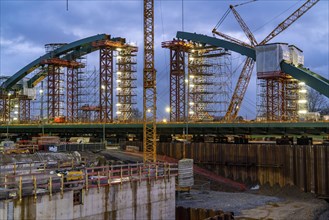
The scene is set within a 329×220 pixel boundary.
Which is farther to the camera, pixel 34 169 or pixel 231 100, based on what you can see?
pixel 231 100

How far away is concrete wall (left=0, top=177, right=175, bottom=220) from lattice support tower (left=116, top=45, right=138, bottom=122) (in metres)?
73.2

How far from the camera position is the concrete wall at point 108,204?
21.3 meters

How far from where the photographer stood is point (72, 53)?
109375 mm

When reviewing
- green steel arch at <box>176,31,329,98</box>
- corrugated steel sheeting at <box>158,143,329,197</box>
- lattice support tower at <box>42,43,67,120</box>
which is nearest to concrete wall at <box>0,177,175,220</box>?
corrugated steel sheeting at <box>158,143,329,197</box>

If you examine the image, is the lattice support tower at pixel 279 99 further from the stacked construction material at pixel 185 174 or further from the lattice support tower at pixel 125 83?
the stacked construction material at pixel 185 174

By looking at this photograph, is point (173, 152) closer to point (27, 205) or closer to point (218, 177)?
point (218, 177)

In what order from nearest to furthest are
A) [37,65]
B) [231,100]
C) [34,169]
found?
[34,169] → [231,100] → [37,65]

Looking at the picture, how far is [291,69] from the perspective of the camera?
75.8m

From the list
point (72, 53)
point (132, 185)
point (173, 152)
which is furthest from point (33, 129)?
point (132, 185)

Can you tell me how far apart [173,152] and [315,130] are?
1876 cm

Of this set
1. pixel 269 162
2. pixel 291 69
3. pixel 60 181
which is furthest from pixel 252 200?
pixel 291 69

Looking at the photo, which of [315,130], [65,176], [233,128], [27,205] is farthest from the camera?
[233,128]

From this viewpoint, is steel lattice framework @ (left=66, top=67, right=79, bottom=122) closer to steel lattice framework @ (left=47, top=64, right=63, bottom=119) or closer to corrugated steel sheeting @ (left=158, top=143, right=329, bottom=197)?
steel lattice framework @ (left=47, top=64, right=63, bottom=119)

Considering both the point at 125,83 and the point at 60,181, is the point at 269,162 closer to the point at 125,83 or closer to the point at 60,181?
the point at 60,181
